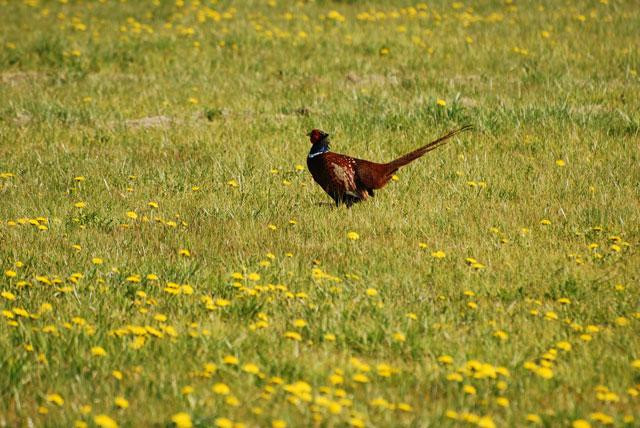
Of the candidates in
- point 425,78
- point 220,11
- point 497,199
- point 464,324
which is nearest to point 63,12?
point 220,11

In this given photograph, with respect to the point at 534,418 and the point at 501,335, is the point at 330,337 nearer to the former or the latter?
the point at 501,335

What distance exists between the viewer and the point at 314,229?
6480 millimetres

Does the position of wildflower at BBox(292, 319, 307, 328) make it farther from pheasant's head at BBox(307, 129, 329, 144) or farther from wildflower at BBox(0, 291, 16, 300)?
pheasant's head at BBox(307, 129, 329, 144)

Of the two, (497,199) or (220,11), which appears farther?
(220,11)

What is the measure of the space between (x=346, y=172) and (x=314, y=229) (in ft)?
1.95

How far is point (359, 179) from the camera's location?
696 cm

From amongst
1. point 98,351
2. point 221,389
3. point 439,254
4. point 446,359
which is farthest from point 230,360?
point 439,254

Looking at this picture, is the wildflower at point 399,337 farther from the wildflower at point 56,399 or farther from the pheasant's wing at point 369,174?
the pheasant's wing at point 369,174

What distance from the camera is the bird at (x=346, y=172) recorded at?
6.83 meters

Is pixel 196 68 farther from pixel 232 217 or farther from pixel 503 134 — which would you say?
pixel 232 217

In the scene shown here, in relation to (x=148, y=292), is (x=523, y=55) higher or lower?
higher

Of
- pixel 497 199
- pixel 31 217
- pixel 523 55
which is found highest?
pixel 523 55

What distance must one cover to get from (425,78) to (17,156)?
16.4ft

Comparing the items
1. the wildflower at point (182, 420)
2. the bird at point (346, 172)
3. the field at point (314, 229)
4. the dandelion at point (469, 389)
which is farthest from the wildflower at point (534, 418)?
the bird at point (346, 172)
